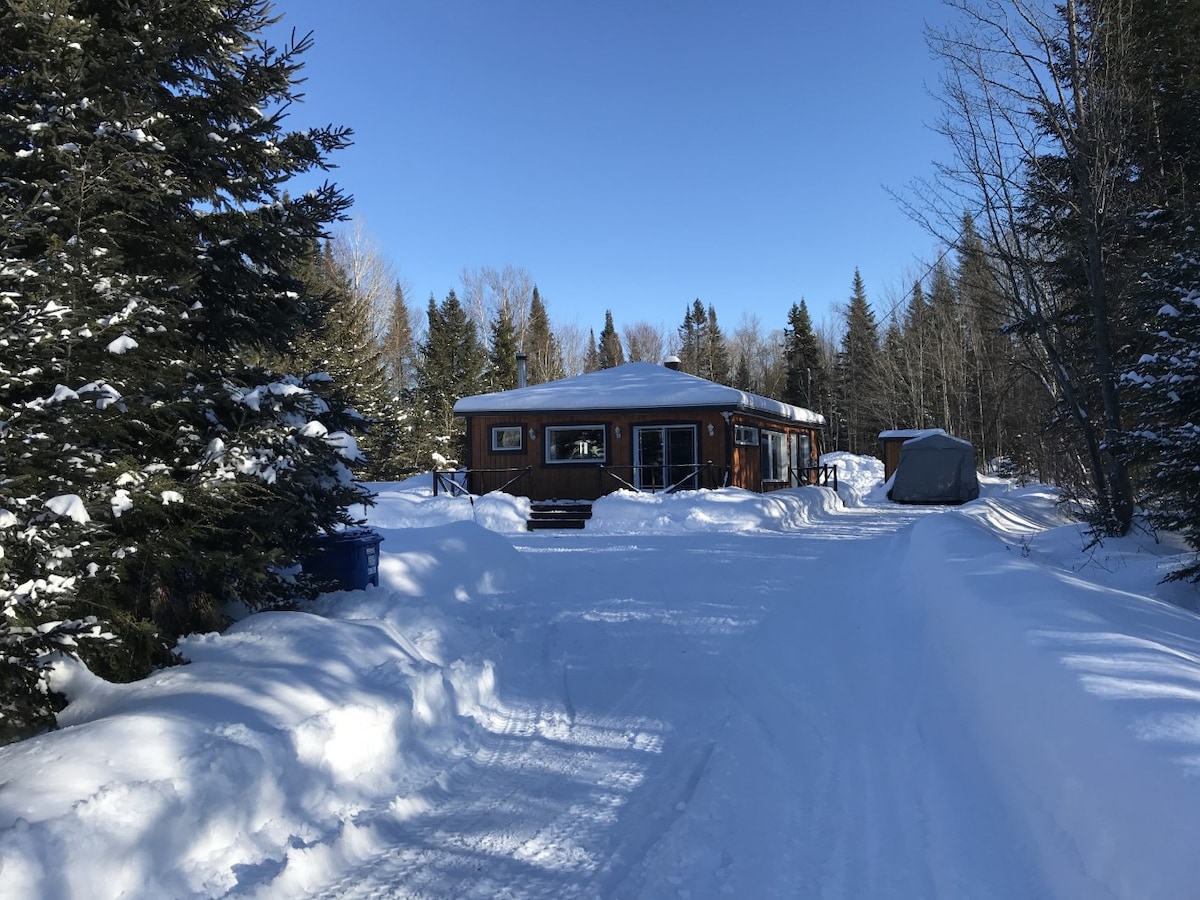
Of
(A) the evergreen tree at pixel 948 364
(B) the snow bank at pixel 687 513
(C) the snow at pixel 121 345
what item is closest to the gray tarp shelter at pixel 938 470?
(B) the snow bank at pixel 687 513

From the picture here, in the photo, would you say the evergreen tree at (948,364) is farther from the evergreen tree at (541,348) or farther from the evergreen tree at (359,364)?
the evergreen tree at (359,364)

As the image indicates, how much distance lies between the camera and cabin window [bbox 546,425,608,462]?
19062 millimetres

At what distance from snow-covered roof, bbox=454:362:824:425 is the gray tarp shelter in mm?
6162

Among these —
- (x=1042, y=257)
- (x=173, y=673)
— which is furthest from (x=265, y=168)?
(x=1042, y=257)

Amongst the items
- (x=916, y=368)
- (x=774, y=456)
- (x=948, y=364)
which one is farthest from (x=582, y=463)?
(x=916, y=368)

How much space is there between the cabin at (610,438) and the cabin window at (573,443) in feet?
0.09

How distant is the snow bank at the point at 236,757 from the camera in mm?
2645

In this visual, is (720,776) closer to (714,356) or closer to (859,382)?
(859,382)

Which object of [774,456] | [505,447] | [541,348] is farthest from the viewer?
[541,348]

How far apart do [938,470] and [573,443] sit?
12.6 m

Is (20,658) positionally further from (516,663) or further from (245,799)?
(516,663)

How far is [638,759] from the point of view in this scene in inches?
166

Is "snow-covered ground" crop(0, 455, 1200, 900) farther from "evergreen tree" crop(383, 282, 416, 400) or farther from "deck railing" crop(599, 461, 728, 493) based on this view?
"evergreen tree" crop(383, 282, 416, 400)

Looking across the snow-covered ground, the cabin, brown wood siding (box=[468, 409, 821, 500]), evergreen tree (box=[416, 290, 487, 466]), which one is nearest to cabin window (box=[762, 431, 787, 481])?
the cabin
